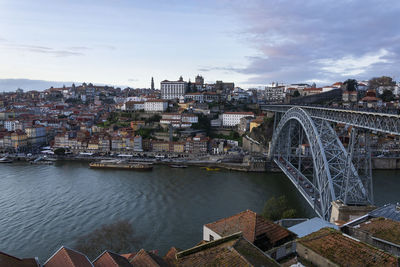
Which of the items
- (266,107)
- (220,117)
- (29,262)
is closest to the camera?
(29,262)

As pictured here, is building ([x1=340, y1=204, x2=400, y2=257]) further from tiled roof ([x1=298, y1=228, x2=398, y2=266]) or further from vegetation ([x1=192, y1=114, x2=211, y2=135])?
vegetation ([x1=192, y1=114, x2=211, y2=135])

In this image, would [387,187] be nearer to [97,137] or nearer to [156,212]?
A: [156,212]

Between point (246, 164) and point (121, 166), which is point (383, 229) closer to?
point (246, 164)

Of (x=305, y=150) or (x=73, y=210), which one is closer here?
(x=73, y=210)

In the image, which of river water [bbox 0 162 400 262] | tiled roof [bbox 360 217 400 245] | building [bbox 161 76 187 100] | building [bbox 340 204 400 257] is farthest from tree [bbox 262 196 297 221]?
building [bbox 161 76 187 100]

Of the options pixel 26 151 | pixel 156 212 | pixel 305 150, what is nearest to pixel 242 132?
pixel 305 150

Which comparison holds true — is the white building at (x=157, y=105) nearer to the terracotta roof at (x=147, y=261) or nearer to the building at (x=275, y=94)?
the building at (x=275, y=94)

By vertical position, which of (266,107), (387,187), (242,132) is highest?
(266,107)
